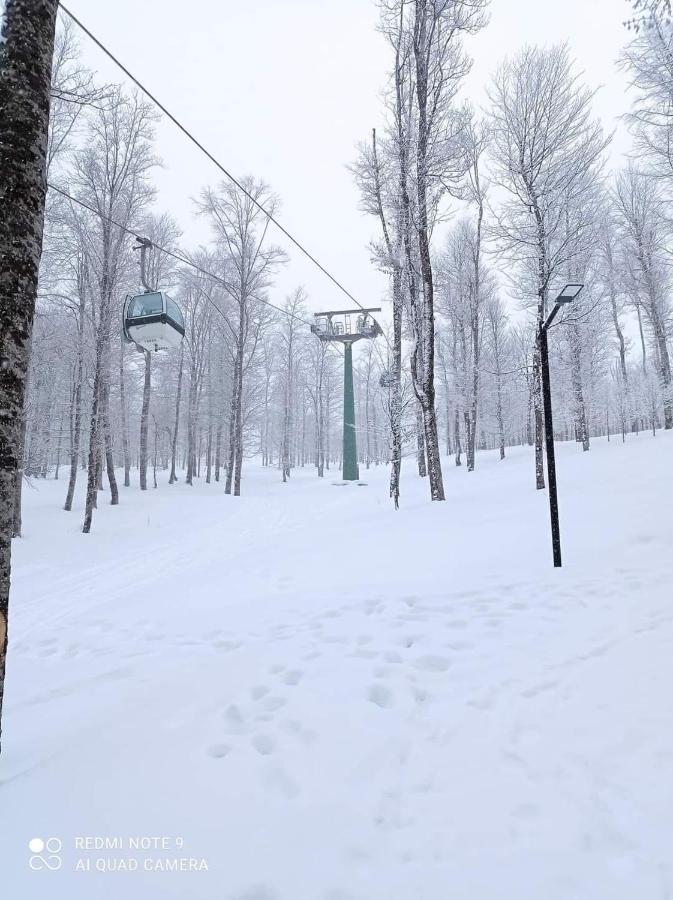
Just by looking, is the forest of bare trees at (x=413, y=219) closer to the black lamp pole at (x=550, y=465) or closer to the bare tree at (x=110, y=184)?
the bare tree at (x=110, y=184)

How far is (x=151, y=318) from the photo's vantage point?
7730 millimetres

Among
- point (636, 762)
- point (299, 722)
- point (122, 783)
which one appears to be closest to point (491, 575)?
point (636, 762)

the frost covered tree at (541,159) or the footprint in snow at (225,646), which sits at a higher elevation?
the frost covered tree at (541,159)

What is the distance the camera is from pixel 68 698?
266cm

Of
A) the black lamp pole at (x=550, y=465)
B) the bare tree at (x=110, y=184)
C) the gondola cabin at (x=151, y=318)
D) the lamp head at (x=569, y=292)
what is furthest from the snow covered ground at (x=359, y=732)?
the bare tree at (x=110, y=184)

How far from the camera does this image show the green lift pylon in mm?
20250

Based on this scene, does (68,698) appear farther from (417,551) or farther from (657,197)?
(657,197)

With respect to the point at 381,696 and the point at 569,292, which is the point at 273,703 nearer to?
the point at 381,696

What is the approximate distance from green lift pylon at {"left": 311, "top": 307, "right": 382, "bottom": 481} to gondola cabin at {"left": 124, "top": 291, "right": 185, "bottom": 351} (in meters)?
12.3

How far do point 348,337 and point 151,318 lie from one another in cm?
1389

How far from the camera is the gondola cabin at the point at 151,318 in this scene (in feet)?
25.4

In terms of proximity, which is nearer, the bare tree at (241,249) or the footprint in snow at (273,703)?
the footprint in snow at (273,703)

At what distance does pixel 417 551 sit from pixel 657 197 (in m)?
21.0

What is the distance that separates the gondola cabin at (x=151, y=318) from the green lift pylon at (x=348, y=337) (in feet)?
40.5
